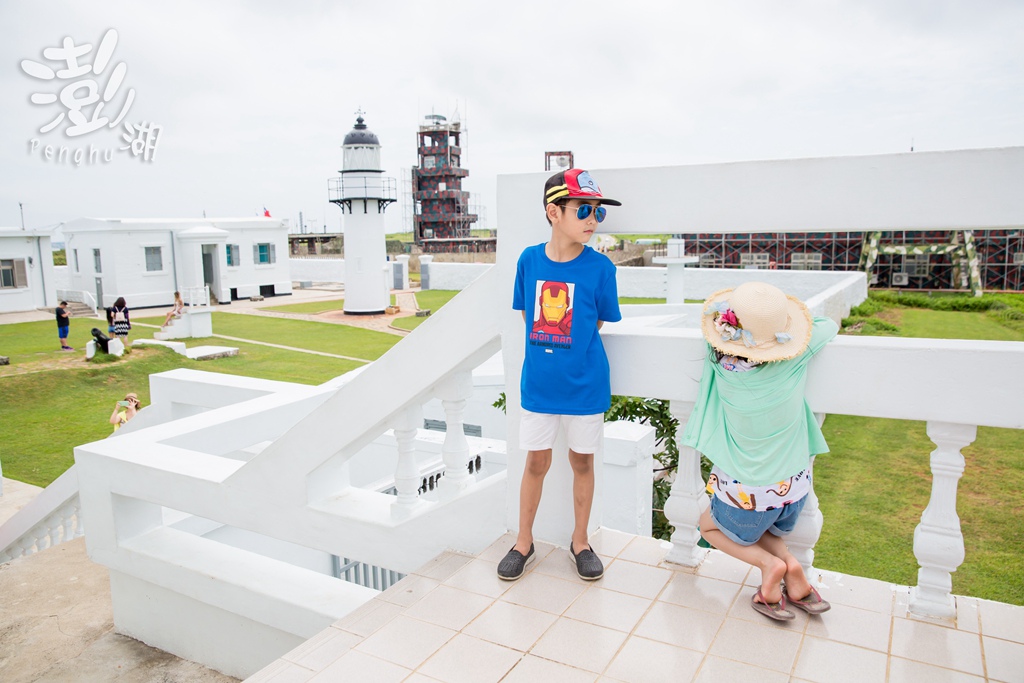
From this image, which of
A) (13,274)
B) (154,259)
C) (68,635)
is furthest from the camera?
(154,259)

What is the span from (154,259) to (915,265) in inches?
1261

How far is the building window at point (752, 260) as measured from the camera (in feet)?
121

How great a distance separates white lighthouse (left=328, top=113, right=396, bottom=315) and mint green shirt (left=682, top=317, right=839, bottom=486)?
2375 centimetres

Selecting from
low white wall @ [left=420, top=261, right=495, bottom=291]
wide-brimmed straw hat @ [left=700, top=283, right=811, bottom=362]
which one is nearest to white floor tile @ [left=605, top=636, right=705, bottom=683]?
wide-brimmed straw hat @ [left=700, top=283, right=811, bottom=362]

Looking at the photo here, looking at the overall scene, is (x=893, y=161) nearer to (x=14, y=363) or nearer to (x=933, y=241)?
(x=14, y=363)

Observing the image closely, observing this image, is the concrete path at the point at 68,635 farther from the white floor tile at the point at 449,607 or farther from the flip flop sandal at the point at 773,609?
the flip flop sandal at the point at 773,609

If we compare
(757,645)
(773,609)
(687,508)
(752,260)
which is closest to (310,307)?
(752,260)

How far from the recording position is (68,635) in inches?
176

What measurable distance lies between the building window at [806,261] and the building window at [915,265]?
4133 millimetres

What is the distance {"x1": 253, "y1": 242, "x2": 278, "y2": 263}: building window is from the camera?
101 ft

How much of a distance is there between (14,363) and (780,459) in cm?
1729

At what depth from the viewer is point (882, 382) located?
2459 millimetres

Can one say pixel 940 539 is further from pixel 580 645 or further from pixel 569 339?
pixel 569 339

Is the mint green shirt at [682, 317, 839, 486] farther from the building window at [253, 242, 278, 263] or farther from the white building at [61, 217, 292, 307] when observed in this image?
the building window at [253, 242, 278, 263]
